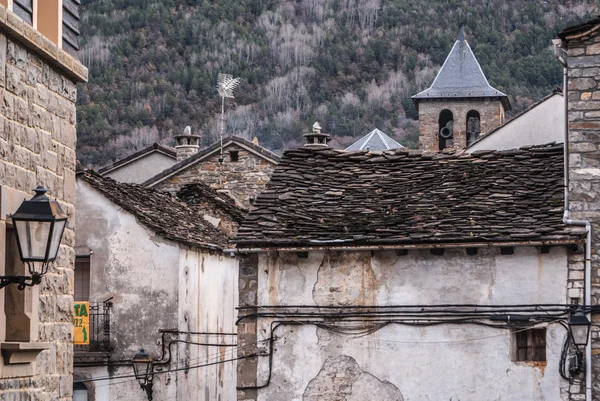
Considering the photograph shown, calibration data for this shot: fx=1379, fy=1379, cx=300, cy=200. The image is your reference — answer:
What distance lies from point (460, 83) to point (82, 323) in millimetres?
34653

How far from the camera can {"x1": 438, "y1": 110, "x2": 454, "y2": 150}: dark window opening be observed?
56.2 meters

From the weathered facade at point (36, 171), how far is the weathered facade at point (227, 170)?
73.1 feet

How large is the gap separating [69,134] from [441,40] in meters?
85.4

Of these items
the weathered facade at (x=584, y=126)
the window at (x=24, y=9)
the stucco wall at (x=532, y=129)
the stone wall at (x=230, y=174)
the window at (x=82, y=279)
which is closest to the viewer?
the window at (x=24, y=9)

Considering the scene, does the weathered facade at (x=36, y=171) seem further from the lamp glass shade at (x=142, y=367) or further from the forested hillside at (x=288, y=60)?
the forested hillside at (x=288, y=60)

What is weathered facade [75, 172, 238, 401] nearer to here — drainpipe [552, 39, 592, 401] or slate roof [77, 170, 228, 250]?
slate roof [77, 170, 228, 250]

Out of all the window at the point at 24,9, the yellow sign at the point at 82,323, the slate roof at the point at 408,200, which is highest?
the window at the point at 24,9

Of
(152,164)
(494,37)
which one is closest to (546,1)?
(494,37)

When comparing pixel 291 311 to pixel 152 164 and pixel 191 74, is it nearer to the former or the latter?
pixel 152 164

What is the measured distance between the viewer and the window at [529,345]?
17359 millimetres

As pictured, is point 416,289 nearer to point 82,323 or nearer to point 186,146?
point 82,323

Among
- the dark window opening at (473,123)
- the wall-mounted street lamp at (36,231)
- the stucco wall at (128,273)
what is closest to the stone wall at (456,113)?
the dark window opening at (473,123)

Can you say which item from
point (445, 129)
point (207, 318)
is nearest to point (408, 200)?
point (207, 318)

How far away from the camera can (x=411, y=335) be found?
1786 centimetres
